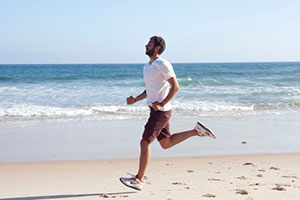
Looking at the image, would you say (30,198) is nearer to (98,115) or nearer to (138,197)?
(138,197)

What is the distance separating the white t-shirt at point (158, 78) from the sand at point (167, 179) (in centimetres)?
97

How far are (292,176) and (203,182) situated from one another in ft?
3.88

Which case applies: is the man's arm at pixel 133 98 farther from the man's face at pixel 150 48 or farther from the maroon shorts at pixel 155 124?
the man's face at pixel 150 48

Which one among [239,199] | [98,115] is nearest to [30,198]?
[239,199]

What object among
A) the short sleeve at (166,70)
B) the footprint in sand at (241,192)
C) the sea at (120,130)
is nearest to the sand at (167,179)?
the footprint in sand at (241,192)

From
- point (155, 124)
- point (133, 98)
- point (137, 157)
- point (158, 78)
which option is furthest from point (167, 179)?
point (137, 157)

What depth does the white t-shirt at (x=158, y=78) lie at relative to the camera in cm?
402

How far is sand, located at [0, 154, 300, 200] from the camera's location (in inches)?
163


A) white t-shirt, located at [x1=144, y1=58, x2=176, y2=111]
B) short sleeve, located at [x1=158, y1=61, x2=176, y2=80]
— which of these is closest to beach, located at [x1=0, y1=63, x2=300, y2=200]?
white t-shirt, located at [x1=144, y1=58, x2=176, y2=111]

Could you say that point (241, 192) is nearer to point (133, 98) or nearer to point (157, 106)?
point (157, 106)

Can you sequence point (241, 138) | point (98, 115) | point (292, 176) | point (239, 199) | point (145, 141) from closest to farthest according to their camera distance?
point (239, 199) → point (145, 141) → point (292, 176) → point (241, 138) → point (98, 115)

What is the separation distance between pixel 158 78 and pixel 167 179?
1385mm

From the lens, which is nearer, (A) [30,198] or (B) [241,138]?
(A) [30,198]

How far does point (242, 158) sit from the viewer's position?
20.1 ft
